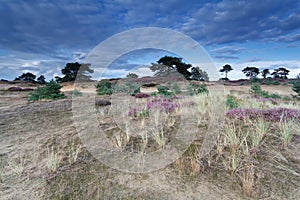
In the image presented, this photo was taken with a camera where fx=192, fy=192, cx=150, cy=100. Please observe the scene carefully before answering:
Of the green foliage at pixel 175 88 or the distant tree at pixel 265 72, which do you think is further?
the distant tree at pixel 265 72

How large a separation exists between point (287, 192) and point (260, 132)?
155cm

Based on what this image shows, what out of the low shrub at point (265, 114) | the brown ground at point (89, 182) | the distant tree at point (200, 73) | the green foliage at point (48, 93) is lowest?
the brown ground at point (89, 182)

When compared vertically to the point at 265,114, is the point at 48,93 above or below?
above

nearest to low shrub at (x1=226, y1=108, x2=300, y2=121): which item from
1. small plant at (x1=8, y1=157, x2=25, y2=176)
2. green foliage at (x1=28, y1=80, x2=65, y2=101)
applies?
small plant at (x1=8, y1=157, x2=25, y2=176)

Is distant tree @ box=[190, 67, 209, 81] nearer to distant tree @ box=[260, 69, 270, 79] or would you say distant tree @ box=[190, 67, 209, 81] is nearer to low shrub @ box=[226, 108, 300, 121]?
low shrub @ box=[226, 108, 300, 121]

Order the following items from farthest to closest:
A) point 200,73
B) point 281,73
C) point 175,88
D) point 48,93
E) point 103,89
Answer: point 281,73 → point 103,89 → point 175,88 → point 200,73 → point 48,93

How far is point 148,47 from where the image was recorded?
22.1 ft

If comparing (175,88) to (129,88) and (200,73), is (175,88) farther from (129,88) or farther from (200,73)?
(129,88)

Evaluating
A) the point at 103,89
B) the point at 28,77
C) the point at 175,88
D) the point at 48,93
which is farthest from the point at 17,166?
→ the point at 28,77

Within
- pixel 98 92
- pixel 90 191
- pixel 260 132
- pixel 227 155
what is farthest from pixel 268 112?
pixel 98 92

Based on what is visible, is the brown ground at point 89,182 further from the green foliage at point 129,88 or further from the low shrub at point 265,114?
the green foliage at point 129,88

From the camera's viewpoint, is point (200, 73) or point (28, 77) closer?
point (200, 73)

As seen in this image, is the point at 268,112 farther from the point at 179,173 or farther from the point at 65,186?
the point at 65,186

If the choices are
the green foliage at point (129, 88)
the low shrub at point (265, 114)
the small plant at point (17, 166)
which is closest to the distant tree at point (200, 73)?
the green foliage at point (129, 88)
